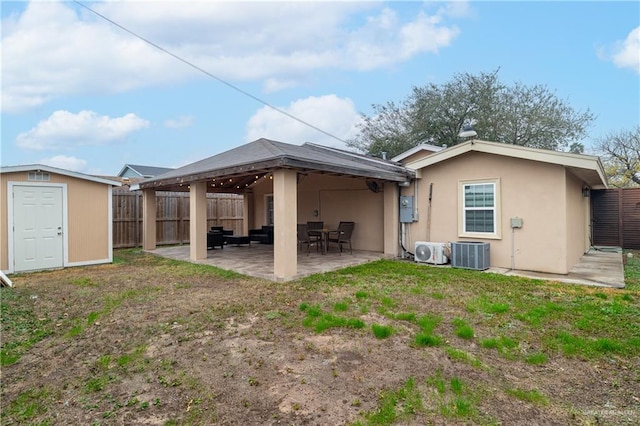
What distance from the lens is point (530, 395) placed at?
2814 mm

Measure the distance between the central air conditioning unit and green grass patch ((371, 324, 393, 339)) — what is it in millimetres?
4885

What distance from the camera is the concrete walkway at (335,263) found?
7083mm

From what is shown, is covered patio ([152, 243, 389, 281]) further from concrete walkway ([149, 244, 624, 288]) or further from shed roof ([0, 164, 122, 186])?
shed roof ([0, 164, 122, 186])

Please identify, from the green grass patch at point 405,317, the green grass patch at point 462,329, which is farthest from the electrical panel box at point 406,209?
the green grass patch at point 462,329

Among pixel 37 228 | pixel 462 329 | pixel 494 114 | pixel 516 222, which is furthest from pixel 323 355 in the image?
pixel 494 114

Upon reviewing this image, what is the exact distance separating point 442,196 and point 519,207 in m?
1.85

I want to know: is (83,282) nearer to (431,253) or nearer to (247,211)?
(431,253)

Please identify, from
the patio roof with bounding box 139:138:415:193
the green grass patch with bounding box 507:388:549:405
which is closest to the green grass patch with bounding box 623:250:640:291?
the green grass patch with bounding box 507:388:549:405

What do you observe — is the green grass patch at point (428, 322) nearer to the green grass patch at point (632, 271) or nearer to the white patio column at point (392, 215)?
the green grass patch at point (632, 271)

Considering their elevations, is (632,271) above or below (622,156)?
below

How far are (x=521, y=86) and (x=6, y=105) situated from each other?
82.4 ft

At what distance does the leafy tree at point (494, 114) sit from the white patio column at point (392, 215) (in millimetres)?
12514

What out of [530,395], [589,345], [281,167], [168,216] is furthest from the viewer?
[168,216]

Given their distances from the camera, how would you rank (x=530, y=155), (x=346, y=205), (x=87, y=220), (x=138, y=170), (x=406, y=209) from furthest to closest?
(x=138, y=170)
(x=346, y=205)
(x=406, y=209)
(x=87, y=220)
(x=530, y=155)
